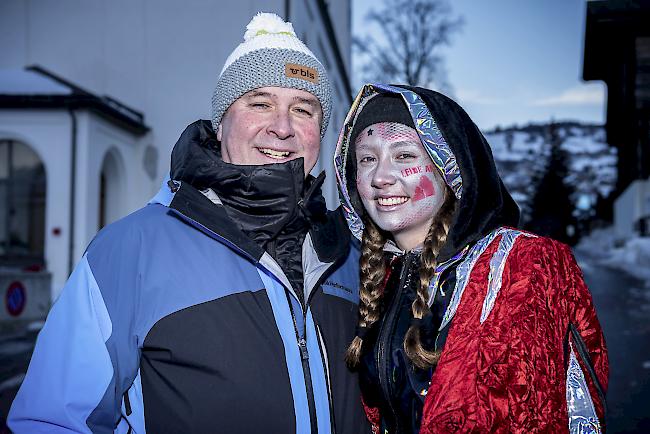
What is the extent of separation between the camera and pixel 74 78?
14805 millimetres

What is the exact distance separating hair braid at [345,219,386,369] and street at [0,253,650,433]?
1215mm

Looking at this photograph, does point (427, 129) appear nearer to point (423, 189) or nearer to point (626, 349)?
point (423, 189)

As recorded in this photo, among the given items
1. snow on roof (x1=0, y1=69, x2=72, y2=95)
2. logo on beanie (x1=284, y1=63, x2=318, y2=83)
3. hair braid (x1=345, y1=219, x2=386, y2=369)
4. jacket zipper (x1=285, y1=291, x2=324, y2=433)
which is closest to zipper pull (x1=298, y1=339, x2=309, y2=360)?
jacket zipper (x1=285, y1=291, x2=324, y2=433)

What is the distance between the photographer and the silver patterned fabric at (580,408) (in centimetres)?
179

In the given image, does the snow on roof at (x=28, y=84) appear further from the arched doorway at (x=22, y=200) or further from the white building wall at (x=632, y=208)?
the white building wall at (x=632, y=208)

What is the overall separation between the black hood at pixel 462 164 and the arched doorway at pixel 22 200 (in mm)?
11677

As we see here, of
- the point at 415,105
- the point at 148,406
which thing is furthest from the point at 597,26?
the point at 148,406

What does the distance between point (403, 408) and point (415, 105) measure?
3.78ft

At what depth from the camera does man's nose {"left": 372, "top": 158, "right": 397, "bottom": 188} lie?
7.08ft

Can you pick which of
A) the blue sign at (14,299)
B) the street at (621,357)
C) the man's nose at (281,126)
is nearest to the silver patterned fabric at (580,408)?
the man's nose at (281,126)

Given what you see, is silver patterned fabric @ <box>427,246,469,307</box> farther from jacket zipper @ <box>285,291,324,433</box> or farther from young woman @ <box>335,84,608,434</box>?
jacket zipper @ <box>285,291,324,433</box>

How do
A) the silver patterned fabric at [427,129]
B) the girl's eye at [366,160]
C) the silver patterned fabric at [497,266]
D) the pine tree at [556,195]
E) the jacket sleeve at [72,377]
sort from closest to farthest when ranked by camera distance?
the jacket sleeve at [72,377]
the silver patterned fabric at [497,266]
the silver patterned fabric at [427,129]
the girl's eye at [366,160]
the pine tree at [556,195]

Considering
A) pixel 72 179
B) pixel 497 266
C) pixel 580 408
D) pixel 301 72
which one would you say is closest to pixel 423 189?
pixel 497 266

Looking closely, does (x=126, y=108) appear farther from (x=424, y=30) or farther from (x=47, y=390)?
(x=424, y=30)
